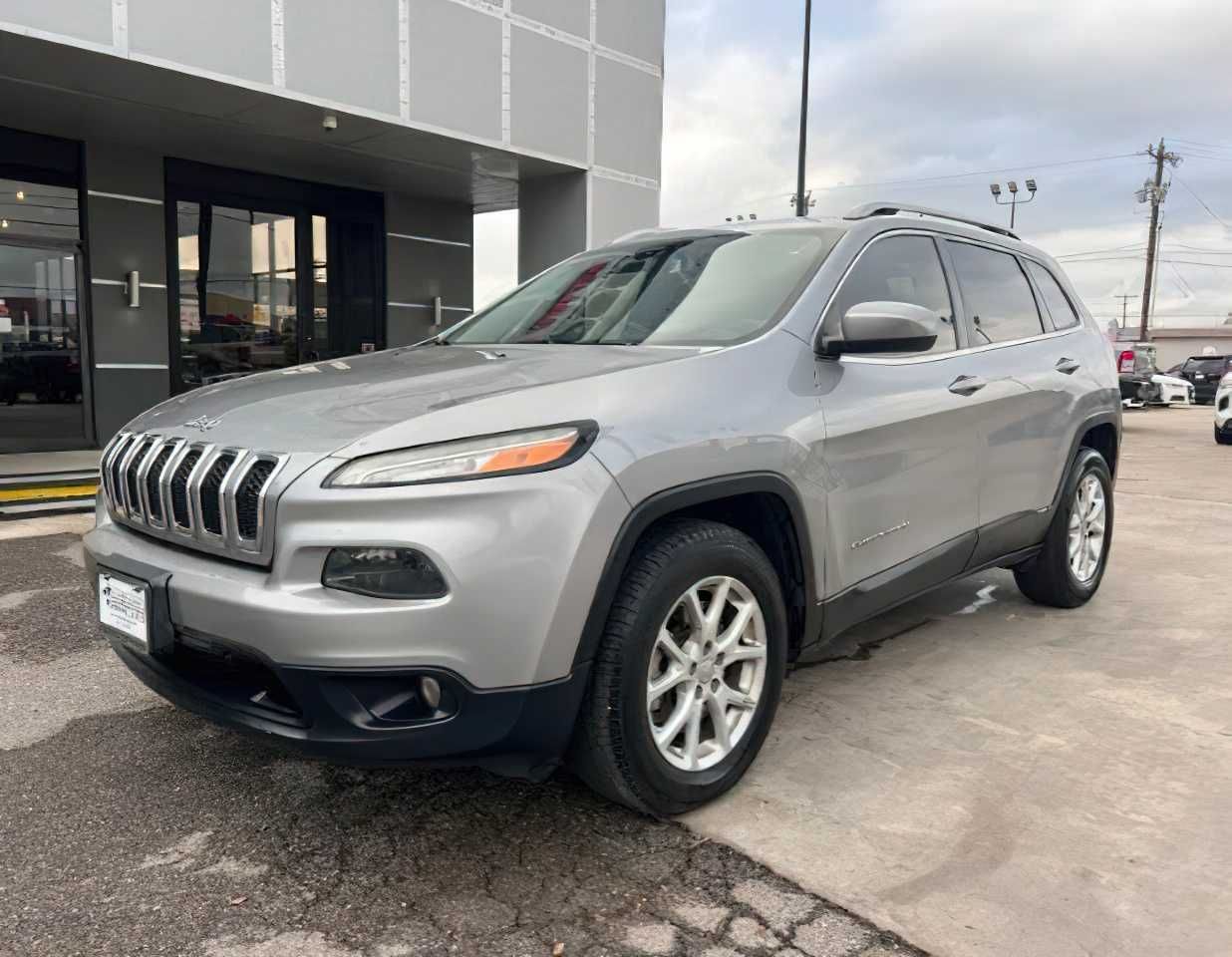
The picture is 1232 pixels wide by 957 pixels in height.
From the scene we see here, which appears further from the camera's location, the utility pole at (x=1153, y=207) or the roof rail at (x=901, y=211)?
the utility pole at (x=1153, y=207)

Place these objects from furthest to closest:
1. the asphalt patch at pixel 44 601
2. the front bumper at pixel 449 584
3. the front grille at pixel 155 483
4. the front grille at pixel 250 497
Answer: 1. the asphalt patch at pixel 44 601
2. the front grille at pixel 155 483
3. the front grille at pixel 250 497
4. the front bumper at pixel 449 584

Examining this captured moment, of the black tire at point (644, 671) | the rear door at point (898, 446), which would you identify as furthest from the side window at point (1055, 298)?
the black tire at point (644, 671)

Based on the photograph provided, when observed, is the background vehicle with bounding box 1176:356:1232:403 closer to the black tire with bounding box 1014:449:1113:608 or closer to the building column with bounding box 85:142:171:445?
the black tire with bounding box 1014:449:1113:608

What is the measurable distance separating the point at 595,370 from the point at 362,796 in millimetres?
1372

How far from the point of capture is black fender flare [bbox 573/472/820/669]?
7.52 ft

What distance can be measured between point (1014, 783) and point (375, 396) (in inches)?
84.3

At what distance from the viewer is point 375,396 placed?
2.55m

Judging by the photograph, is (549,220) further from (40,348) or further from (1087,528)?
(1087,528)

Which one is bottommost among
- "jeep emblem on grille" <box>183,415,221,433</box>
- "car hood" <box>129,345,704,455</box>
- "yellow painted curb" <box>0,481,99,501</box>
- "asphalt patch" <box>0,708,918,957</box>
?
"asphalt patch" <box>0,708,918,957</box>

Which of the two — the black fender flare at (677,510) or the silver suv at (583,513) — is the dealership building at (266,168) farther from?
the black fender flare at (677,510)

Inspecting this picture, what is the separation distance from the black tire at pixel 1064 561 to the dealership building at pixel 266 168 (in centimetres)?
745

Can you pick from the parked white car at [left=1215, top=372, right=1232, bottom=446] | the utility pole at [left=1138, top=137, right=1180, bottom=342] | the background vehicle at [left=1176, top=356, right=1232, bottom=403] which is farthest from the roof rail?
the utility pole at [left=1138, top=137, right=1180, bottom=342]

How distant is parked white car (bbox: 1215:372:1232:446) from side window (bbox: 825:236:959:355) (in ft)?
40.4

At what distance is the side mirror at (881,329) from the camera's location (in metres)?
2.91
